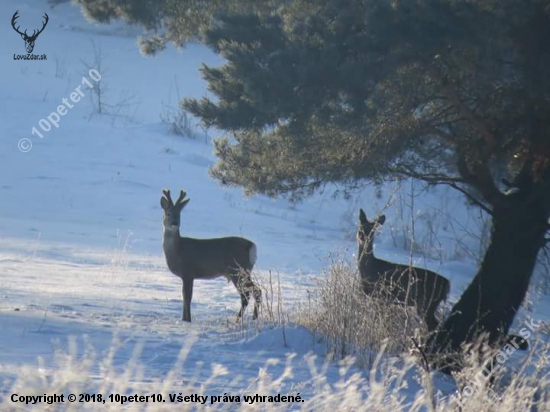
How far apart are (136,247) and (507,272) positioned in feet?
25.4

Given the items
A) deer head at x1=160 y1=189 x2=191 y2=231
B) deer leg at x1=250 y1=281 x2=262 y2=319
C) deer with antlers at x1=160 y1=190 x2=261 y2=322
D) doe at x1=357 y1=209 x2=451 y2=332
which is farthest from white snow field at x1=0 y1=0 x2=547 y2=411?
deer head at x1=160 y1=189 x2=191 y2=231

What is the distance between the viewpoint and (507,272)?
1046 cm

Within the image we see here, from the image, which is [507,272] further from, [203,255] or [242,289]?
[203,255]

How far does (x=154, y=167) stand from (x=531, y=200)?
46.0 ft

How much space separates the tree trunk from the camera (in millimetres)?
10414

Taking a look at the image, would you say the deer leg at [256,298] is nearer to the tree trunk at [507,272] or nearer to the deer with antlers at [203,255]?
the deer with antlers at [203,255]

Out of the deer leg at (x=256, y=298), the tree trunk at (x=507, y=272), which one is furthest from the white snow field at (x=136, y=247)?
the tree trunk at (x=507, y=272)

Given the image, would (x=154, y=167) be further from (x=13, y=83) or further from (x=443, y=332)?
(x=443, y=332)

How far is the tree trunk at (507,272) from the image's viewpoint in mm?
10414

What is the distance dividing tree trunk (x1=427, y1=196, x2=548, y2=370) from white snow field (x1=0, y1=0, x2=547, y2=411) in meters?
1.29

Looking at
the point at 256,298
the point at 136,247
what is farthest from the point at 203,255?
the point at 136,247

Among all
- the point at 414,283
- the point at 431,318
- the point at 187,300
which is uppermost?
the point at 414,283

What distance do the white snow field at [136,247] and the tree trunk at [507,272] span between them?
4.22 feet

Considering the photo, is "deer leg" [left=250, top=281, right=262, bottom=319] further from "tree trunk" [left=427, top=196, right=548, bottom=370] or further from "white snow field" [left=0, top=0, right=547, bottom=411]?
"tree trunk" [left=427, top=196, right=548, bottom=370]
